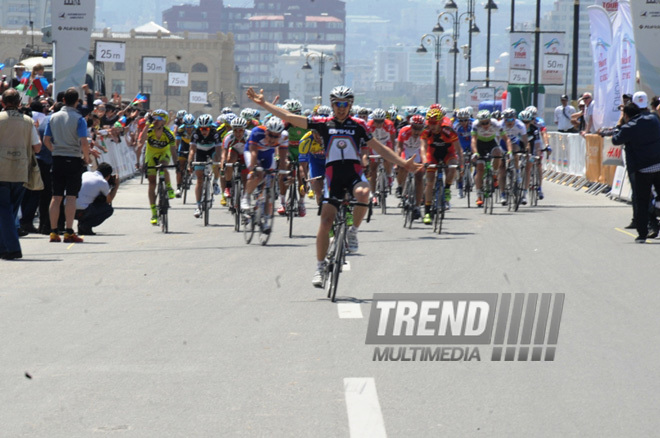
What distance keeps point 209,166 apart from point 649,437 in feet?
52.5

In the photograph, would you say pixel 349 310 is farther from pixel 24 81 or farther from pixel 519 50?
pixel 519 50

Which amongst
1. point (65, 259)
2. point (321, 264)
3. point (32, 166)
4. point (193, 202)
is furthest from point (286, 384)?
point (193, 202)

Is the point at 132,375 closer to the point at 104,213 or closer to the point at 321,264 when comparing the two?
the point at 321,264

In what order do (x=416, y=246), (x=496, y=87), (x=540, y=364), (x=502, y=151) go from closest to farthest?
(x=540, y=364) < (x=416, y=246) < (x=502, y=151) < (x=496, y=87)

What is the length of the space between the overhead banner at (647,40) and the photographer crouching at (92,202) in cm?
1069

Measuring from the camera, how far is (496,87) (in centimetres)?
6744

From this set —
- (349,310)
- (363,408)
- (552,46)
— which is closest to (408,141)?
(349,310)

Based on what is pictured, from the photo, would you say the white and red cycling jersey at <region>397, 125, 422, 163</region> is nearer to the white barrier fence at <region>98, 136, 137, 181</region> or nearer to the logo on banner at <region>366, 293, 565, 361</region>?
the logo on banner at <region>366, 293, 565, 361</region>

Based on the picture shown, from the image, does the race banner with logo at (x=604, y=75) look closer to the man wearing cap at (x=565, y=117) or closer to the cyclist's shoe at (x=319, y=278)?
the man wearing cap at (x=565, y=117)

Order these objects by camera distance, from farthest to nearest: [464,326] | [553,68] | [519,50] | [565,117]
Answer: [519,50] < [553,68] < [565,117] < [464,326]

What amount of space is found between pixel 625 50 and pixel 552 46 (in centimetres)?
2491

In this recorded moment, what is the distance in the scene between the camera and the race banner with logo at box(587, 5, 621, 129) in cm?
2830

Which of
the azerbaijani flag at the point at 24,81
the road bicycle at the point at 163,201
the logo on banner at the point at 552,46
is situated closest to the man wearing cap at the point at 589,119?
the azerbaijani flag at the point at 24,81

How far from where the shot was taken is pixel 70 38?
24422 millimetres
